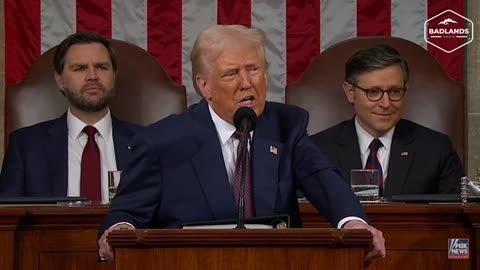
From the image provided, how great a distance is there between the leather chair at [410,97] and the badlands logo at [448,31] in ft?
1.69

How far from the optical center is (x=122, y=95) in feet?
17.4

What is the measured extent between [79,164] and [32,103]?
1.91 feet

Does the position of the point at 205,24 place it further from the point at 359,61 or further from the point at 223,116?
the point at 223,116

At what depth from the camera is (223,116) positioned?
336 centimetres

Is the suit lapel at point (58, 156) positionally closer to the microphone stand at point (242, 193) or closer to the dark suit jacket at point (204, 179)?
the dark suit jacket at point (204, 179)

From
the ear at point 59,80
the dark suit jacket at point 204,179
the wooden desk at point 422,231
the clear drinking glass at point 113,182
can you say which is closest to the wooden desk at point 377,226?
the wooden desk at point 422,231

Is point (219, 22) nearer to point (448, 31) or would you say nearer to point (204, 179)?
point (448, 31)

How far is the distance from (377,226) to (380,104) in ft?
3.19

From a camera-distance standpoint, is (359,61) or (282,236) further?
(359,61)

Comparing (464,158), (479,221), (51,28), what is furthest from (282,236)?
(51,28)

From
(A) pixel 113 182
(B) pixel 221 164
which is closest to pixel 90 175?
(A) pixel 113 182

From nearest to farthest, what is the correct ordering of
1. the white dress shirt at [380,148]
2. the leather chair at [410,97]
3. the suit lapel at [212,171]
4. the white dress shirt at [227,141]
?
the suit lapel at [212,171] < the white dress shirt at [227,141] < the white dress shirt at [380,148] < the leather chair at [410,97]

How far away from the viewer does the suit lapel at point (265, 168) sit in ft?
10.7

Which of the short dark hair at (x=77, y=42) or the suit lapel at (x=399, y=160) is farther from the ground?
the short dark hair at (x=77, y=42)
